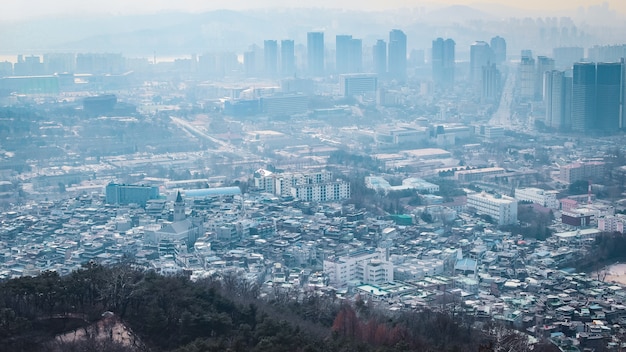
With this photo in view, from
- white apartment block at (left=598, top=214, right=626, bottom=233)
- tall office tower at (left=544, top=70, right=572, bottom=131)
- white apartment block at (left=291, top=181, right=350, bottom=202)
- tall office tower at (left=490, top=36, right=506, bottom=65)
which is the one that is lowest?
white apartment block at (left=598, top=214, right=626, bottom=233)

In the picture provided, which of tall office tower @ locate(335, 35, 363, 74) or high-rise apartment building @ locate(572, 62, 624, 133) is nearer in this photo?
high-rise apartment building @ locate(572, 62, 624, 133)

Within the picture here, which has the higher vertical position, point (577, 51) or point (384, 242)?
point (577, 51)

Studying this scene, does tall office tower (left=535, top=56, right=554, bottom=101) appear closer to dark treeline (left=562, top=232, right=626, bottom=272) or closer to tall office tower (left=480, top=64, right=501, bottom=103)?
tall office tower (left=480, top=64, right=501, bottom=103)

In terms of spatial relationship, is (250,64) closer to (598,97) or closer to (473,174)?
(598,97)

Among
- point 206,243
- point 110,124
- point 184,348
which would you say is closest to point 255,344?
point 184,348

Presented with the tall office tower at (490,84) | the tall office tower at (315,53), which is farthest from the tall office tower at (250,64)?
the tall office tower at (490,84)

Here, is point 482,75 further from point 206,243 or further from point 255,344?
point 255,344

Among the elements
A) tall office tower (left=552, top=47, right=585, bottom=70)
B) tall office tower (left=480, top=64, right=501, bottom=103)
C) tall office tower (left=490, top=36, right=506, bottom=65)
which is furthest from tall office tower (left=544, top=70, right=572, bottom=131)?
tall office tower (left=490, top=36, right=506, bottom=65)
